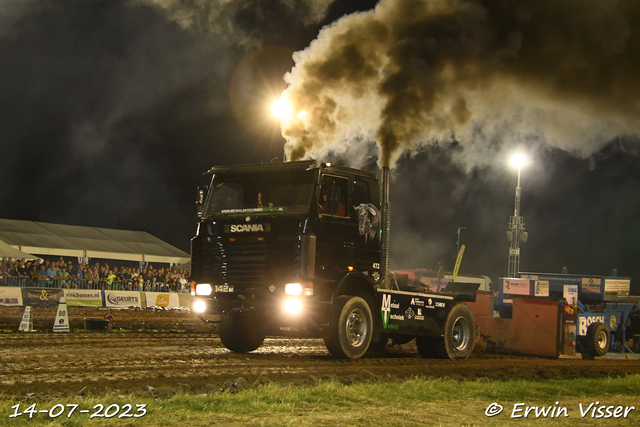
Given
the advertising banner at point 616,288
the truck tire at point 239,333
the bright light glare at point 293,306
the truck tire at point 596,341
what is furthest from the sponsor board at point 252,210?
the advertising banner at point 616,288

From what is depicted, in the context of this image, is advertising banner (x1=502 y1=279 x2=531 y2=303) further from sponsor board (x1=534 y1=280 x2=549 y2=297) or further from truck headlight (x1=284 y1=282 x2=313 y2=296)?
truck headlight (x1=284 y1=282 x2=313 y2=296)

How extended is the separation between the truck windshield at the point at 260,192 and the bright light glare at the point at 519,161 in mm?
40527

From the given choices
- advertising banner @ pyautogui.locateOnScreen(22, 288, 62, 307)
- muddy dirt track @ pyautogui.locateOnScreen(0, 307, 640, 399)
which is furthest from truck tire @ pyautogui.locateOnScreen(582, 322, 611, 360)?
advertising banner @ pyautogui.locateOnScreen(22, 288, 62, 307)

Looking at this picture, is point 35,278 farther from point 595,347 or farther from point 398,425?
point 398,425

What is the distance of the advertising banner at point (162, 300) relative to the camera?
110 ft

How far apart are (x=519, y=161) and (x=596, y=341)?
34730 millimetres

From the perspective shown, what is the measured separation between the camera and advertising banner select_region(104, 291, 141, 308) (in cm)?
3150

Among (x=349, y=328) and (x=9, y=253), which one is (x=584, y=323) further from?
(x=9, y=253)

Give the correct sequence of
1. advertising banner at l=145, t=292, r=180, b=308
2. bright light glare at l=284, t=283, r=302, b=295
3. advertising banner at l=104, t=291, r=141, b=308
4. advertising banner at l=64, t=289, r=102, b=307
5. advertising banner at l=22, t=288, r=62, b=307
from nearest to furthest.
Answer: bright light glare at l=284, t=283, r=302, b=295 → advertising banner at l=22, t=288, r=62, b=307 → advertising banner at l=64, t=289, r=102, b=307 → advertising banner at l=104, t=291, r=141, b=308 → advertising banner at l=145, t=292, r=180, b=308

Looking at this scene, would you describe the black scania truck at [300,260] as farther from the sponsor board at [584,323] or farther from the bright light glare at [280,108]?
the sponsor board at [584,323]

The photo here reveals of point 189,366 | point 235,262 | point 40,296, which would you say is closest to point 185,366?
point 189,366

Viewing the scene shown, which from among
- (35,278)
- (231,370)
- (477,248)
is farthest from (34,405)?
(477,248)

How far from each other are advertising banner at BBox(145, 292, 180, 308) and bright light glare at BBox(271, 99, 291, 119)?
683 inches

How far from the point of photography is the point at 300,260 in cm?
1226
